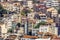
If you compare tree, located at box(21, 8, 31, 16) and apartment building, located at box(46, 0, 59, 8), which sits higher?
apartment building, located at box(46, 0, 59, 8)

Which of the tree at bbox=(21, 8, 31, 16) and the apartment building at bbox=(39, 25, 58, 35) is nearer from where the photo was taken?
the apartment building at bbox=(39, 25, 58, 35)

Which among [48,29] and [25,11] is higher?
[25,11]

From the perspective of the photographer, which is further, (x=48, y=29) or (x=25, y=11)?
(x=25, y=11)

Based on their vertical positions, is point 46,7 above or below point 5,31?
above

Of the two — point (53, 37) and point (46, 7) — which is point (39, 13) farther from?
point (53, 37)

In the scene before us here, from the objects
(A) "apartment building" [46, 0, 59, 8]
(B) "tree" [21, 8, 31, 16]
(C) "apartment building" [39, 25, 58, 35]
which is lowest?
(C) "apartment building" [39, 25, 58, 35]

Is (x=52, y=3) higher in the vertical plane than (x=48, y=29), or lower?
higher

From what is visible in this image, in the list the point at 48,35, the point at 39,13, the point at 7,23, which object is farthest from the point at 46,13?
the point at 7,23

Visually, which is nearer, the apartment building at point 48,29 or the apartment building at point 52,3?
the apartment building at point 48,29

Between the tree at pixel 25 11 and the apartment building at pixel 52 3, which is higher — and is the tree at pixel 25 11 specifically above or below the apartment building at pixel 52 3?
below

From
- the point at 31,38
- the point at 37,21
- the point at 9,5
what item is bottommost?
the point at 31,38

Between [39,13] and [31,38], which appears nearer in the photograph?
[31,38]
